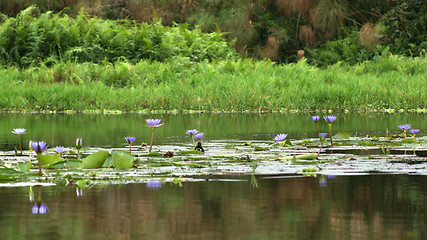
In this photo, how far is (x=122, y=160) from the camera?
5.72 meters

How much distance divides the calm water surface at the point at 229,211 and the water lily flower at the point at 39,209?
0.11ft

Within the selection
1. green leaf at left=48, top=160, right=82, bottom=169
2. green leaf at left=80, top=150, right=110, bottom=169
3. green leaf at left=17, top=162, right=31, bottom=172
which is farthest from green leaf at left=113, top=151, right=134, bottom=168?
green leaf at left=17, top=162, right=31, bottom=172

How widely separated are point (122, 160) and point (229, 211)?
76.1 inches

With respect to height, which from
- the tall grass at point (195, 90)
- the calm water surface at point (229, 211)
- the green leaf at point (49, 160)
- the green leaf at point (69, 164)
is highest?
the tall grass at point (195, 90)

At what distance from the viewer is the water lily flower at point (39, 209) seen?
3942 mm

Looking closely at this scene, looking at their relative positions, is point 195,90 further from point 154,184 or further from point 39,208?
point 39,208

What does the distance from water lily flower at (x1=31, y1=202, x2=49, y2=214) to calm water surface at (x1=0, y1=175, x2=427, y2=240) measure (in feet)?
0.11

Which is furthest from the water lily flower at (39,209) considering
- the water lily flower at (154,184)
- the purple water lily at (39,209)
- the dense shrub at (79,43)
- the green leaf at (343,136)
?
the dense shrub at (79,43)

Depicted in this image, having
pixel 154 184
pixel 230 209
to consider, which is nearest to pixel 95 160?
pixel 154 184

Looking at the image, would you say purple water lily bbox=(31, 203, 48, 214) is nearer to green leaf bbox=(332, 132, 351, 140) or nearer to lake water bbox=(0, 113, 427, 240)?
lake water bbox=(0, 113, 427, 240)

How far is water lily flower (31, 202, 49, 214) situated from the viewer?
3.94m

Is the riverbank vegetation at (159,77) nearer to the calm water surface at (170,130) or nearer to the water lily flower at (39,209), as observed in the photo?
the calm water surface at (170,130)

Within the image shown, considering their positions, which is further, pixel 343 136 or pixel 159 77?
pixel 159 77

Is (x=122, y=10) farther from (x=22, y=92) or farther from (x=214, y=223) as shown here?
(x=214, y=223)
